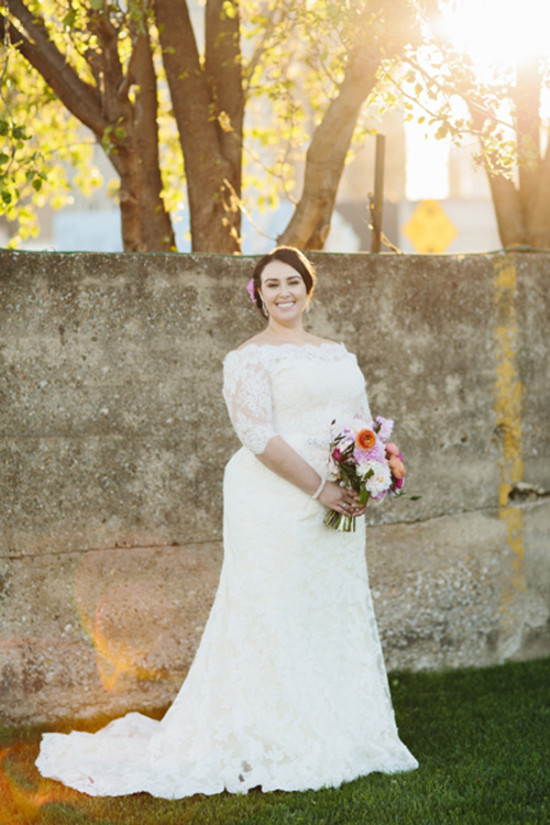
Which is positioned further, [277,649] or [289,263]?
[289,263]

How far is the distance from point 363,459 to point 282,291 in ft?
2.97

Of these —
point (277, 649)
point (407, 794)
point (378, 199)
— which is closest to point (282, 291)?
point (277, 649)

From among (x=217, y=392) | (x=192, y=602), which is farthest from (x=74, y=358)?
(x=192, y=602)

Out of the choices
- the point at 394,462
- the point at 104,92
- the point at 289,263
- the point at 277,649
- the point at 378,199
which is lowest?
the point at 277,649

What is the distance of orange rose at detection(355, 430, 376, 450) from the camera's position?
157 inches

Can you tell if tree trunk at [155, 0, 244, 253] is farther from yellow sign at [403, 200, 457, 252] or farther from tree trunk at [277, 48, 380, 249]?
yellow sign at [403, 200, 457, 252]

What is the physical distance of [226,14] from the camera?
697 centimetres

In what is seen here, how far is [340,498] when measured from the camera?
424 cm

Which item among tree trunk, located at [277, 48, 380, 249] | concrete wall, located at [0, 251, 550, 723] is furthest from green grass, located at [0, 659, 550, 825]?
tree trunk, located at [277, 48, 380, 249]

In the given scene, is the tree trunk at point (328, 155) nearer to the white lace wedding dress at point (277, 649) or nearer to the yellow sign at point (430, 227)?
the white lace wedding dress at point (277, 649)

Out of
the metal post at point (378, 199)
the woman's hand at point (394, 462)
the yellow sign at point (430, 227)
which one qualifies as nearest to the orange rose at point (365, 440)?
the woman's hand at point (394, 462)

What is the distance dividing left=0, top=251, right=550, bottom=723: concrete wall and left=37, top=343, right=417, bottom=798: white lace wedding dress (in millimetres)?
769

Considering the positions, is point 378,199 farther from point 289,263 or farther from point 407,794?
point 407,794

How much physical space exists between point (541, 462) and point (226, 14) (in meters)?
3.94
